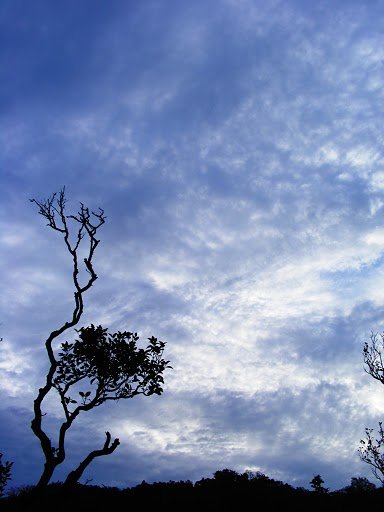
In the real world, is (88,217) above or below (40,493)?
above

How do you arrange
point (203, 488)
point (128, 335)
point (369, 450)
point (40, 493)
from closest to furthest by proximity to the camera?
point (40, 493)
point (128, 335)
point (203, 488)
point (369, 450)

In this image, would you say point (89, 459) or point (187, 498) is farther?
point (187, 498)

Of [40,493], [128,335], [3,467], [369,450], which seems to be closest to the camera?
[40,493]

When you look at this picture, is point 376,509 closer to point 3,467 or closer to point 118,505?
point 118,505

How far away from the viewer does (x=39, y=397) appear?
19.3 meters

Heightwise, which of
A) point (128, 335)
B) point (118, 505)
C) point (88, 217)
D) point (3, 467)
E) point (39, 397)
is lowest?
point (118, 505)

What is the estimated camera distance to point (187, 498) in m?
23.1

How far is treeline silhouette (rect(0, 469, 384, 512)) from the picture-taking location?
71.3 feet

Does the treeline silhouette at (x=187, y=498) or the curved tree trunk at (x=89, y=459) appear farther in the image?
the treeline silhouette at (x=187, y=498)

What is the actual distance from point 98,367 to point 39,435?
4812mm

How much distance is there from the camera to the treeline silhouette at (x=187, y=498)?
2173cm

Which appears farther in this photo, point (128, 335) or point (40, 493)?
point (128, 335)

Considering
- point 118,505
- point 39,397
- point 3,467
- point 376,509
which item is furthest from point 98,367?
point 376,509

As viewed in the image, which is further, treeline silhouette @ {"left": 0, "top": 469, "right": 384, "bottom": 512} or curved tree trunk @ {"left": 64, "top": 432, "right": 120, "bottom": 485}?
treeline silhouette @ {"left": 0, "top": 469, "right": 384, "bottom": 512}
